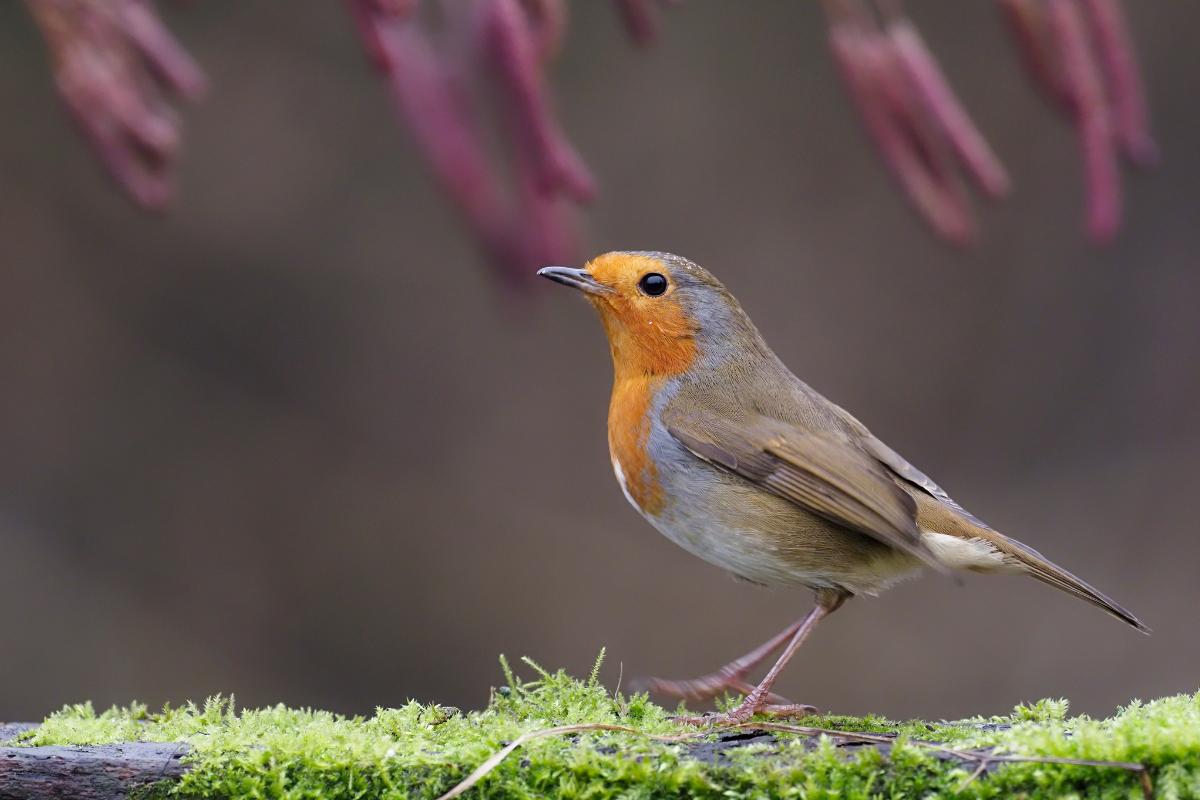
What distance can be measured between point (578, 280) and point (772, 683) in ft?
3.13

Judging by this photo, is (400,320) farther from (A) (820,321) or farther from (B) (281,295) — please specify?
(A) (820,321)

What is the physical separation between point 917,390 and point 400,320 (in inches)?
96.0

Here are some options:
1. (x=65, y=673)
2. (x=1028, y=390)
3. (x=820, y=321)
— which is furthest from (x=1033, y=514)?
(x=65, y=673)

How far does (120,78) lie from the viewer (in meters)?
1.92

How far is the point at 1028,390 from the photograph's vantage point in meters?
7.05

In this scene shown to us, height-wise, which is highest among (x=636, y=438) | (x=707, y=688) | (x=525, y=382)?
(x=525, y=382)

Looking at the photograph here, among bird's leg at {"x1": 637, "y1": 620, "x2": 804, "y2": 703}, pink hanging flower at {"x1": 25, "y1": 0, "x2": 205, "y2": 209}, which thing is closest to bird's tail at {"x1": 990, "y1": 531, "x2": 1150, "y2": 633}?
bird's leg at {"x1": 637, "y1": 620, "x2": 804, "y2": 703}

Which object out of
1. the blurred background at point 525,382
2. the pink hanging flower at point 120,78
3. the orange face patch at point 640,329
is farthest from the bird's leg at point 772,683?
the blurred background at point 525,382

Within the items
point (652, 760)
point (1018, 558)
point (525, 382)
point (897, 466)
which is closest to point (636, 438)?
point (897, 466)

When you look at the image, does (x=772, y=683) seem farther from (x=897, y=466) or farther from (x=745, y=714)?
(x=897, y=466)

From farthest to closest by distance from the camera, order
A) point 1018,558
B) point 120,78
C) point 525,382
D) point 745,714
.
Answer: point 525,382 → point 1018,558 → point 745,714 → point 120,78

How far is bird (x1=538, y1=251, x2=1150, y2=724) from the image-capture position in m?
2.98

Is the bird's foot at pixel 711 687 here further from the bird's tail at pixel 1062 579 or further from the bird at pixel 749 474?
the bird's tail at pixel 1062 579

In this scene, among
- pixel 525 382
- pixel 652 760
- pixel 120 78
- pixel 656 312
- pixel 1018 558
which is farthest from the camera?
pixel 525 382
